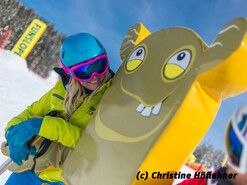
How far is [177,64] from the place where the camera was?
0.96 metres

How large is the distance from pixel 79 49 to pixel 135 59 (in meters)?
0.38

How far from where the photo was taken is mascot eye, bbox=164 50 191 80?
929 mm

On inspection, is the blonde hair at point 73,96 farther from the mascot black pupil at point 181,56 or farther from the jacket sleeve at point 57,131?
the mascot black pupil at point 181,56

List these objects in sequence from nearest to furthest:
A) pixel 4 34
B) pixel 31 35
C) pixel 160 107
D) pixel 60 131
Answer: pixel 160 107, pixel 60 131, pixel 31 35, pixel 4 34

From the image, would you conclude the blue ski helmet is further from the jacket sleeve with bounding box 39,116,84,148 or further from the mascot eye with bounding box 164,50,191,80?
the mascot eye with bounding box 164,50,191,80

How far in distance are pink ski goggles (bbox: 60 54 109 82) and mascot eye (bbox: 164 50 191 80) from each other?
49 centimetres

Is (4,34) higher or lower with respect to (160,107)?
higher

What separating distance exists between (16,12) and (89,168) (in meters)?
27.6

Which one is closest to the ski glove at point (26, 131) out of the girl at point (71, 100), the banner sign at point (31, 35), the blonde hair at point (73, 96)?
the girl at point (71, 100)

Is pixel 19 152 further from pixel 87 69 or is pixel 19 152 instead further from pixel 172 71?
pixel 172 71

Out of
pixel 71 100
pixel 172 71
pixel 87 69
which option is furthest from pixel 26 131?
pixel 172 71

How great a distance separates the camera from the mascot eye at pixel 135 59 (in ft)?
3.92

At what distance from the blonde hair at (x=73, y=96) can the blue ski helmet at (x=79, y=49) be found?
0.48 feet

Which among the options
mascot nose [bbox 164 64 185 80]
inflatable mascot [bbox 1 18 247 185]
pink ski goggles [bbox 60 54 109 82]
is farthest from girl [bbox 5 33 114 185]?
mascot nose [bbox 164 64 185 80]
